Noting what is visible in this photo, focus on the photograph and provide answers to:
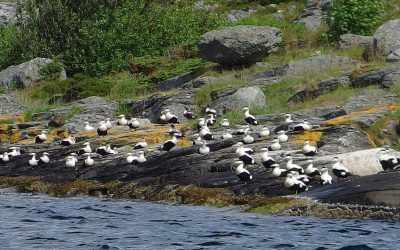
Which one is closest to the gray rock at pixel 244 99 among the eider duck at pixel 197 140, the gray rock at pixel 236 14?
the eider duck at pixel 197 140

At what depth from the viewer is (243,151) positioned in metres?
25.0

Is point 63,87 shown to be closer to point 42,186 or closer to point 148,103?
point 148,103

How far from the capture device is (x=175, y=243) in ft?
58.3

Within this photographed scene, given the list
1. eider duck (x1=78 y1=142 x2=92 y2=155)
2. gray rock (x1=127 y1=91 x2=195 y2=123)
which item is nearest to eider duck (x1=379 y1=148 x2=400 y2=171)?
eider duck (x1=78 y1=142 x2=92 y2=155)

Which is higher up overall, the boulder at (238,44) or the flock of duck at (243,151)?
the boulder at (238,44)

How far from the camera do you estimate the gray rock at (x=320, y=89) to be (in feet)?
112

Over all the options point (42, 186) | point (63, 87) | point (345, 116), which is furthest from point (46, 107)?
point (345, 116)

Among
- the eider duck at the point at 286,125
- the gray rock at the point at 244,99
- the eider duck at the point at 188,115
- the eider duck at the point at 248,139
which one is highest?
the eider duck at the point at 248,139

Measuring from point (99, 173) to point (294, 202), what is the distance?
858cm

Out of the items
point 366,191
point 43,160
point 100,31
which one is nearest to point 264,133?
point 43,160

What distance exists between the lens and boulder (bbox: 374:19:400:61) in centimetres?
3675

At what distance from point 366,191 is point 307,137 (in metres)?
6.51

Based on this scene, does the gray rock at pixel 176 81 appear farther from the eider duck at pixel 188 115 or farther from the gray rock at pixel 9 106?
the gray rock at pixel 9 106

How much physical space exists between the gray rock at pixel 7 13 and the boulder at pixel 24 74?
73.0 ft
